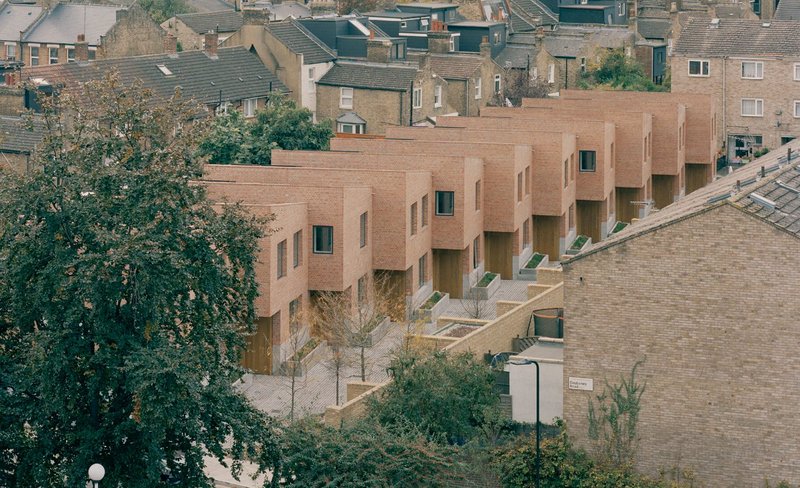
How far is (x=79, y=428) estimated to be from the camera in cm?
4416

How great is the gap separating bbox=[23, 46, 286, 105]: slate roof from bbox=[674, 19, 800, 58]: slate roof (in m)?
24.4

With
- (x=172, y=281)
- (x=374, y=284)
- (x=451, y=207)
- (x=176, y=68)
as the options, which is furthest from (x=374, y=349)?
(x=176, y=68)

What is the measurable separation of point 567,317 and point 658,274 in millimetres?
2738

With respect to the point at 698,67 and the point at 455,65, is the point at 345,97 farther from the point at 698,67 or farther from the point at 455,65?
the point at 698,67

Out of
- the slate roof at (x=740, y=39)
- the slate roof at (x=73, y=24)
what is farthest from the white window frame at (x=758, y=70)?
the slate roof at (x=73, y=24)

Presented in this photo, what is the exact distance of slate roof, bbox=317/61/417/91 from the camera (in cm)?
9838

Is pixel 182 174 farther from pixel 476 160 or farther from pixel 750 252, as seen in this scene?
pixel 476 160

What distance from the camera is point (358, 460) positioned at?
45.2 metres

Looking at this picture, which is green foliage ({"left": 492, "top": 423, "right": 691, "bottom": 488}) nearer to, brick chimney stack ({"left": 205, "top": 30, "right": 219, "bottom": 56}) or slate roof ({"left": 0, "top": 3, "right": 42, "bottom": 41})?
brick chimney stack ({"left": 205, "top": 30, "right": 219, "bottom": 56})

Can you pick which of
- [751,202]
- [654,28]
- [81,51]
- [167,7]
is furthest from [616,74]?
[751,202]

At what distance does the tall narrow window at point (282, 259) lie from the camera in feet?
201

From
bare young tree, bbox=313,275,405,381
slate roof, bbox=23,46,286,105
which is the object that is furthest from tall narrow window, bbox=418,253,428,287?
slate roof, bbox=23,46,286,105

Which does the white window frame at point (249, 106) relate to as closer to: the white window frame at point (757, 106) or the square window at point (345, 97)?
the square window at point (345, 97)

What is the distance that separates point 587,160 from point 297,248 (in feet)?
78.2
